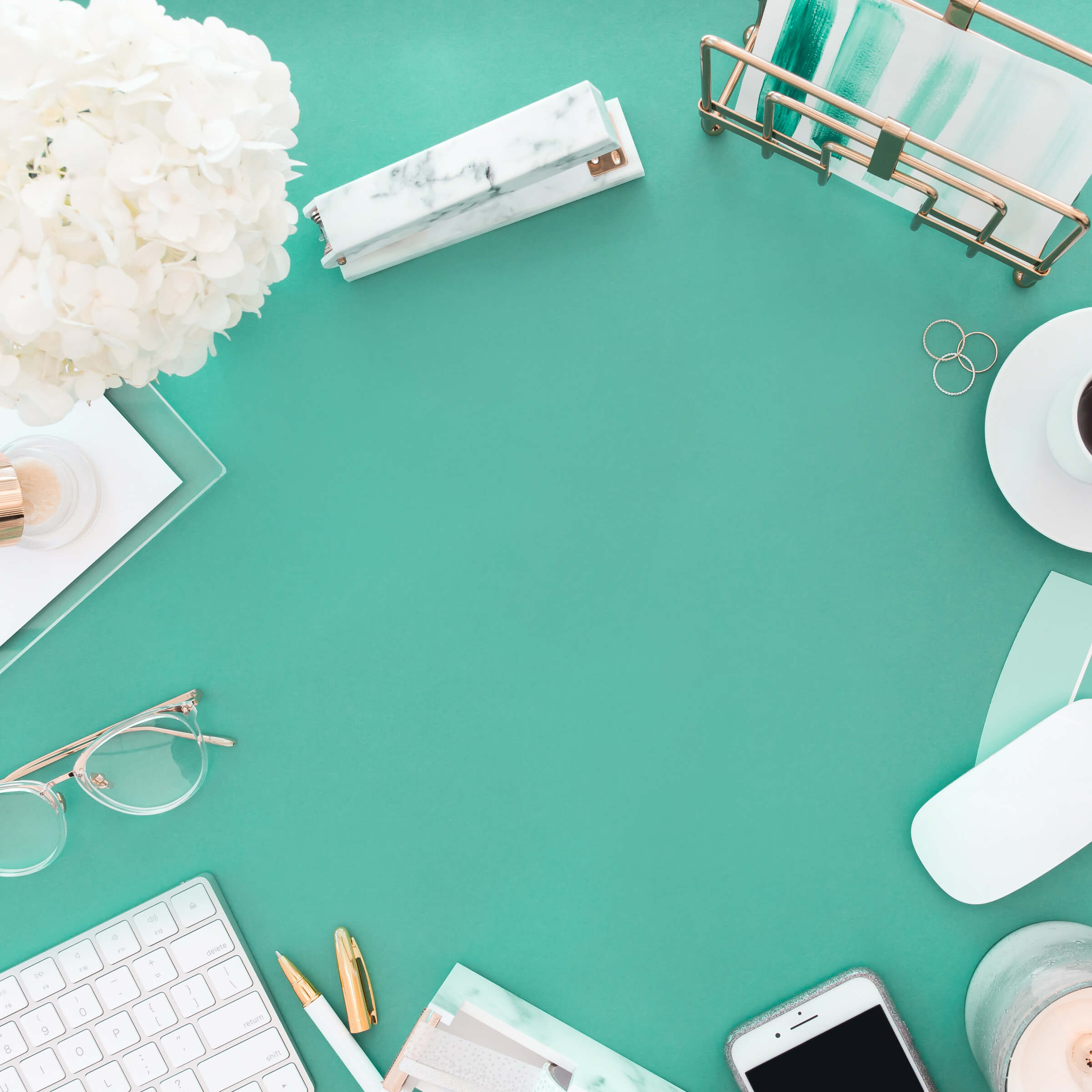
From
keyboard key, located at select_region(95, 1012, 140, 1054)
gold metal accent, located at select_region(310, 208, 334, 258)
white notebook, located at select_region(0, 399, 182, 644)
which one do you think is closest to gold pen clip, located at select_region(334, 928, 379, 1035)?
keyboard key, located at select_region(95, 1012, 140, 1054)

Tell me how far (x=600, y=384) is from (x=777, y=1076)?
2.38 feet

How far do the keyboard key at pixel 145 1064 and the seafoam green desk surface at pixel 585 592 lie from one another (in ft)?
0.47

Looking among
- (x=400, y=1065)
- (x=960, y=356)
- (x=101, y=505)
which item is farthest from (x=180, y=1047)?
(x=960, y=356)

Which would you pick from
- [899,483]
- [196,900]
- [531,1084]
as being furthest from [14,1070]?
[899,483]

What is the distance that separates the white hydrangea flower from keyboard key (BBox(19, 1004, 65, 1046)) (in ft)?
2.22

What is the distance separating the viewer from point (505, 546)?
85 centimetres

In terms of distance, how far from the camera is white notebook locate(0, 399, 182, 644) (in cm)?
83

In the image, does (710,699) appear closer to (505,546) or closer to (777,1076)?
(505,546)

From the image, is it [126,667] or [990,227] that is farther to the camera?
[126,667]

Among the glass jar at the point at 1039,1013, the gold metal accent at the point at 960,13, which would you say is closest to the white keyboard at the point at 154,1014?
the glass jar at the point at 1039,1013

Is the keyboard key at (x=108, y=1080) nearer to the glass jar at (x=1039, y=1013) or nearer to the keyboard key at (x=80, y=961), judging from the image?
the keyboard key at (x=80, y=961)

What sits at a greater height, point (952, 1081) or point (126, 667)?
point (126, 667)

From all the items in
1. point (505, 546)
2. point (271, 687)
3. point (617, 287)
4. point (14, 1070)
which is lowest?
point (14, 1070)

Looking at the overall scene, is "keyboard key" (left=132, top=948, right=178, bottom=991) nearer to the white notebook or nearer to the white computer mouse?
the white notebook
